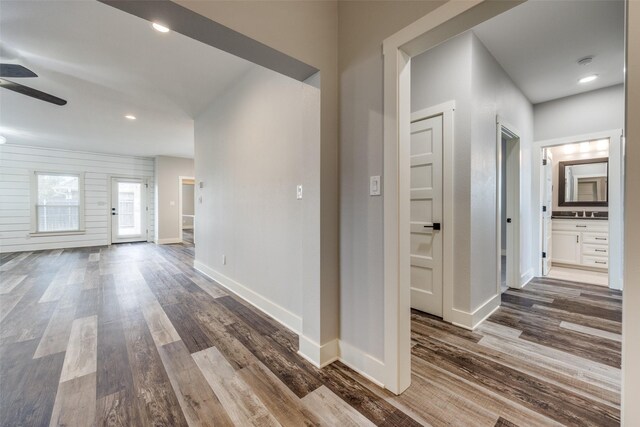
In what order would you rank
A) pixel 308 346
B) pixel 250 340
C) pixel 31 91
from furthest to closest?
pixel 31 91 < pixel 250 340 < pixel 308 346

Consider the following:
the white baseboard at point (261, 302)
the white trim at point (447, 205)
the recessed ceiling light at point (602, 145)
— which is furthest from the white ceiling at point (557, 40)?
the white baseboard at point (261, 302)

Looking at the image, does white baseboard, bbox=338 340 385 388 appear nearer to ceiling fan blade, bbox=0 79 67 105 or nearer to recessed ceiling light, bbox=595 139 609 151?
ceiling fan blade, bbox=0 79 67 105

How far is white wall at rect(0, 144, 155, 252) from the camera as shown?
5902 mm

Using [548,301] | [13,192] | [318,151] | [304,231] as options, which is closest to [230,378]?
[304,231]

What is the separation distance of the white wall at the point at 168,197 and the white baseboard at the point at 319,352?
285 inches

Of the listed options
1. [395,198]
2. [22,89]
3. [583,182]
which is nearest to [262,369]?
[395,198]

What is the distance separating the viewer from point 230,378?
1.60 m

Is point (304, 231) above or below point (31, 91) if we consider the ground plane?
below

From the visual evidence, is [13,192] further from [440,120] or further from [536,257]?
[536,257]

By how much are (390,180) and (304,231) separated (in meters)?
0.72

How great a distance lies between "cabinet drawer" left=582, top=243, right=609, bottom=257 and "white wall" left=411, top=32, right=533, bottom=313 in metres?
3.02

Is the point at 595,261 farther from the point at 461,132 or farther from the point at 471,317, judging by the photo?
the point at 461,132

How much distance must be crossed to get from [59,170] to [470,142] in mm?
9144

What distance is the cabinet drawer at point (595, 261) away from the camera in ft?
13.2
